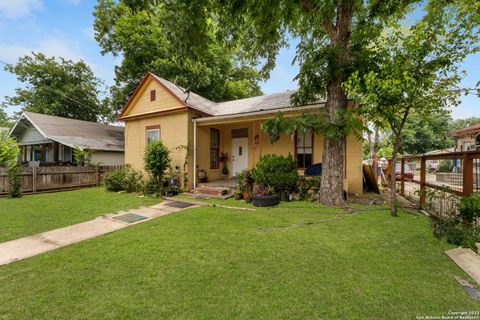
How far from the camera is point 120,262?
10.1 ft

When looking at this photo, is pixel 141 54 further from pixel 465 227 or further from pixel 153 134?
pixel 465 227

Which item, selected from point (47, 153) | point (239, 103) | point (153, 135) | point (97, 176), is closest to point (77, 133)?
point (47, 153)

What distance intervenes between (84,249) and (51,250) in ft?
1.88

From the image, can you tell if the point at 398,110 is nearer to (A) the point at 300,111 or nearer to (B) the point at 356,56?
(B) the point at 356,56

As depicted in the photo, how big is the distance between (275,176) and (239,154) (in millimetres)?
4135

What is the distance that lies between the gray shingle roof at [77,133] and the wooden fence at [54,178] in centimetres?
208

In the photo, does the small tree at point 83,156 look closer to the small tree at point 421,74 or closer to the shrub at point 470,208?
the small tree at point 421,74

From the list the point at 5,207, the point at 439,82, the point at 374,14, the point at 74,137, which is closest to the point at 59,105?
the point at 74,137

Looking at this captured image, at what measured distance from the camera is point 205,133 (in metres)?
10.3

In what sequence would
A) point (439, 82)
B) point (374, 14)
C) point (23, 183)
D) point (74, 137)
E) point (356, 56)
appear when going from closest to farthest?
point (439, 82) → point (356, 56) → point (374, 14) → point (23, 183) → point (74, 137)

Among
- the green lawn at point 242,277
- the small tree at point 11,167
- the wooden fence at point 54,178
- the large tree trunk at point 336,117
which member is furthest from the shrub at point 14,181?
the large tree trunk at point 336,117

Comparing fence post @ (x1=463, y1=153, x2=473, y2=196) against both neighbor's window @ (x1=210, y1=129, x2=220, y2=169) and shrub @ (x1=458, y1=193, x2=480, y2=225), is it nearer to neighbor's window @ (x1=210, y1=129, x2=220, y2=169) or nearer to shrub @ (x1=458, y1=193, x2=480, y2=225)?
shrub @ (x1=458, y1=193, x2=480, y2=225)

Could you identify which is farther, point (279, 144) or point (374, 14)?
point (279, 144)

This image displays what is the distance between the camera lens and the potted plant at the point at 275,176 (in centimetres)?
684
